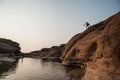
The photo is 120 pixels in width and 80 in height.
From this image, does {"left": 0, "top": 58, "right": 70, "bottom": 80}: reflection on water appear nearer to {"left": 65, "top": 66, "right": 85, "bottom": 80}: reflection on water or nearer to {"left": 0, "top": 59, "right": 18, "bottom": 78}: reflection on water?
{"left": 0, "top": 59, "right": 18, "bottom": 78}: reflection on water

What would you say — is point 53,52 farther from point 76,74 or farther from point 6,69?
point 76,74

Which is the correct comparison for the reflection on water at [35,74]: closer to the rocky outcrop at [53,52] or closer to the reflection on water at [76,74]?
the reflection on water at [76,74]

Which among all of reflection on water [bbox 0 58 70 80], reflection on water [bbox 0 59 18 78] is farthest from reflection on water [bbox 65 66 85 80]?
reflection on water [bbox 0 59 18 78]

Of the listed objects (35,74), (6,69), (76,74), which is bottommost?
(76,74)

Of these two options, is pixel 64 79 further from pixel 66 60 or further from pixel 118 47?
pixel 66 60

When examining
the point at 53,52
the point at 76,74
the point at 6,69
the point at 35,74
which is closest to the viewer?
the point at 76,74

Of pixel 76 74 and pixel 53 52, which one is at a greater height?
pixel 53 52

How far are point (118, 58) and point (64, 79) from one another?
1617 centimetres

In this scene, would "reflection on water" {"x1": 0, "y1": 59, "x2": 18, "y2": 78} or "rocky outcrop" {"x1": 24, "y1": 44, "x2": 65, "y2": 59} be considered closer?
"reflection on water" {"x1": 0, "y1": 59, "x2": 18, "y2": 78}

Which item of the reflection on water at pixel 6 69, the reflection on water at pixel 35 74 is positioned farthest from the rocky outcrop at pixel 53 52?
the reflection on water at pixel 35 74

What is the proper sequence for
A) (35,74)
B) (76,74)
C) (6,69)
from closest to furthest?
(76,74)
(35,74)
(6,69)

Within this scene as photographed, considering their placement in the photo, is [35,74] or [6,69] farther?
[6,69]

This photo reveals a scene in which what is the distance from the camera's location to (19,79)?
28.2 meters

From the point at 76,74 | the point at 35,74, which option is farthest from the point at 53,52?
the point at 76,74
